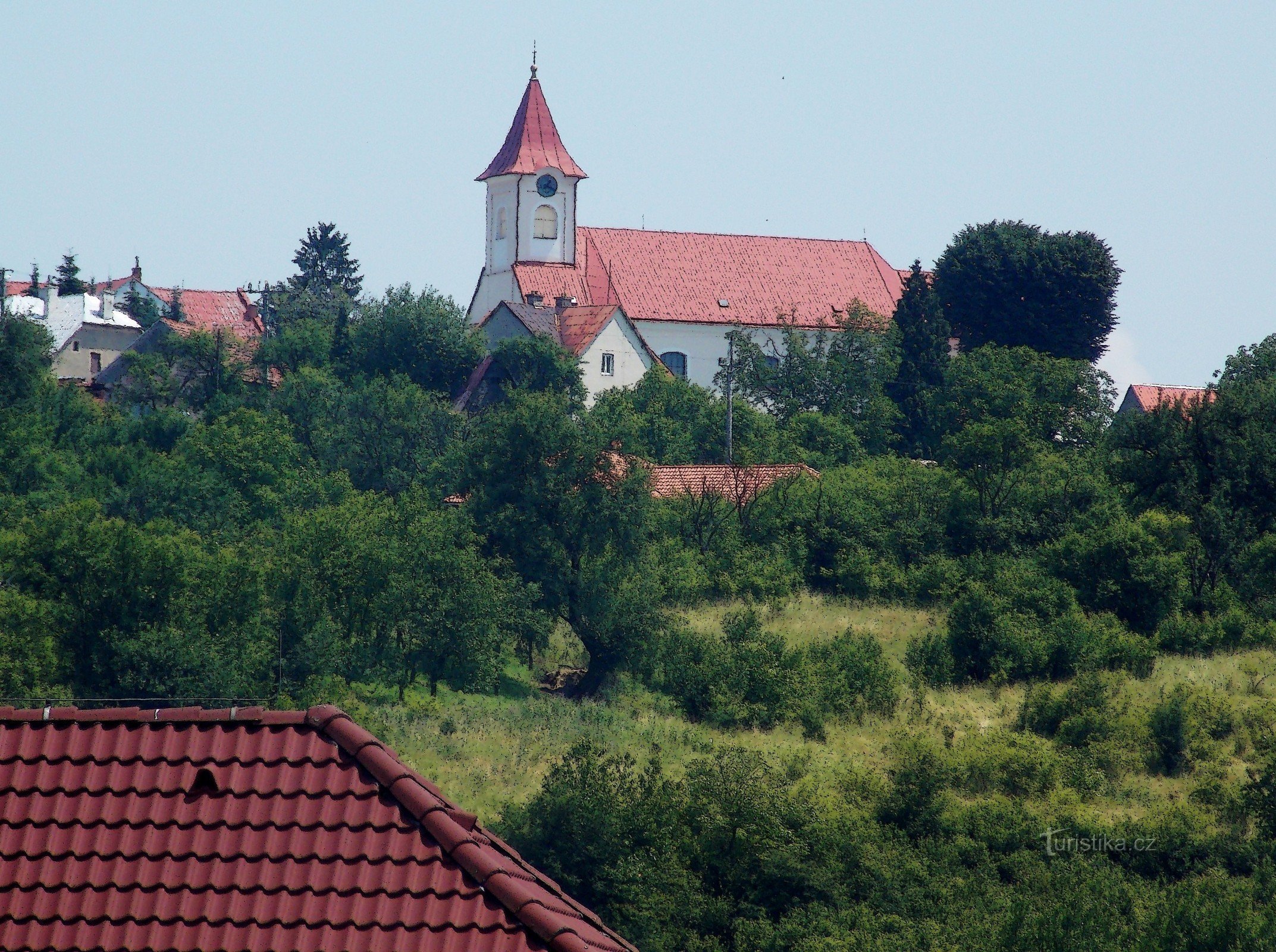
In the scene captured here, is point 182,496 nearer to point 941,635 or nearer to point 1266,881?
point 941,635

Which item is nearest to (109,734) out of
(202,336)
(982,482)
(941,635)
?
(941,635)

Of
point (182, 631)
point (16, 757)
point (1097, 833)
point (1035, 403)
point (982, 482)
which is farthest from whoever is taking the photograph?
point (1035, 403)

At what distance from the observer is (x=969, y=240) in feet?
229

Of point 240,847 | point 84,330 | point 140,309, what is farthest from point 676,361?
point 240,847

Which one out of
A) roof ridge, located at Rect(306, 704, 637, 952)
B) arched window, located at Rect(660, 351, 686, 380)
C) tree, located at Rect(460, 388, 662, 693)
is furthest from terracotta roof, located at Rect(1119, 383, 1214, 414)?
roof ridge, located at Rect(306, 704, 637, 952)

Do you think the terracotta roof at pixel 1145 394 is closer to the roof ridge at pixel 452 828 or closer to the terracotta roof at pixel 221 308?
the terracotta roof at pixel 221 308

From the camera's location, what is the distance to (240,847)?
7719 millimetres

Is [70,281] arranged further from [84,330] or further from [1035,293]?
[1035,293]

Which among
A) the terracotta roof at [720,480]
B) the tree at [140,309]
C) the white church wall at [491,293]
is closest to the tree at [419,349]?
the white church wall at [491,293]

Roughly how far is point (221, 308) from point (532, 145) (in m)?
31.3

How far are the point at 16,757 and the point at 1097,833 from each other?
1084 inches

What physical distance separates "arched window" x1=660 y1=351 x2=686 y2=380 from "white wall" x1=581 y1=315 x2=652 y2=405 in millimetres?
4265

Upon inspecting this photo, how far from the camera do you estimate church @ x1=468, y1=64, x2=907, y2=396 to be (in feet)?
236

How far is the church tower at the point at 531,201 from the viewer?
74062mm
